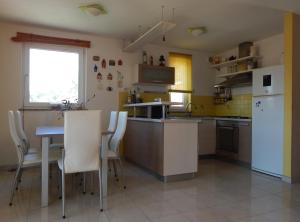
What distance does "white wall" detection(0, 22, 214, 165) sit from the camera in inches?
157

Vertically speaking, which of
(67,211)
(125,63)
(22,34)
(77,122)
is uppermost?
(22,34)

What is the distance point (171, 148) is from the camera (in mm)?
3340

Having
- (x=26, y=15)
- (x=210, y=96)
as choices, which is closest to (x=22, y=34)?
(x=26, y=15)

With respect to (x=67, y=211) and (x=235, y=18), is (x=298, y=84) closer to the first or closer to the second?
(x=235, y=18)

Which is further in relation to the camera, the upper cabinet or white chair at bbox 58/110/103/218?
the upper cabinet

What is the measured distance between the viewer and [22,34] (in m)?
4.04

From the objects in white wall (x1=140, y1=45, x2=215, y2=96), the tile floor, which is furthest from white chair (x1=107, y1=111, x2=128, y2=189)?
white wall (x1=140, y1=45, x2=215, y2=96)

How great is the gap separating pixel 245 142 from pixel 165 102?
6.32ft

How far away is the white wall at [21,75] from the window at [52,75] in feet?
0.44

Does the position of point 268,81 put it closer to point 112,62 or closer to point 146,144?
point 146,144

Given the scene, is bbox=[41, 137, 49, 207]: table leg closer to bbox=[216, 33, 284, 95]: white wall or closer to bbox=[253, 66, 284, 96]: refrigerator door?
bbox=[253, 66, 284, 96]: refrigerator door

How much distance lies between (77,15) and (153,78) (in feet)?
6.08

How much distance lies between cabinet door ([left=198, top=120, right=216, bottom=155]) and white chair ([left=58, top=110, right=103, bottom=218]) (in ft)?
9.81

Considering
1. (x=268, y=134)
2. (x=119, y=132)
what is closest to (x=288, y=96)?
(x=268, y=134)
